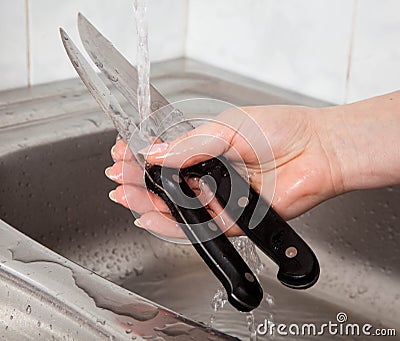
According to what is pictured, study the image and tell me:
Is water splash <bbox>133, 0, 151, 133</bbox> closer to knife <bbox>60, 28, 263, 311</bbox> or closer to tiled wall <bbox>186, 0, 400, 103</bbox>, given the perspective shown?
knife <bbox>60, 28, 263, 311</bbox>

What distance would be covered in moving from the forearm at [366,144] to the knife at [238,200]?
9 cm

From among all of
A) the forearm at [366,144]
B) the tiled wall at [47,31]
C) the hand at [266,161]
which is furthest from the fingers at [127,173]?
the tiled wall at [47,31]

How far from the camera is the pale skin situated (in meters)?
0.59

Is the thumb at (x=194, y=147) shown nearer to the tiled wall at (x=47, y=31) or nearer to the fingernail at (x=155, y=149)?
the fingernail at (x=155, y=149)

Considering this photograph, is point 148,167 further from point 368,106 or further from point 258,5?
point 258,5

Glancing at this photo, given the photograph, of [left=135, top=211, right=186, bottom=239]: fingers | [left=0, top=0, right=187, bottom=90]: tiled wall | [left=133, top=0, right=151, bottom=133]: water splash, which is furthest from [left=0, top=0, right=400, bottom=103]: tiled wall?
[left=135, top=211, right=186, bottom=239]: fingers

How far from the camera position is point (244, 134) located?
598 mm

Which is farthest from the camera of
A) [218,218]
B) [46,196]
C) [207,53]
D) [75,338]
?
[207,53]

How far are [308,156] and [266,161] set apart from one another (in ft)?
0.11

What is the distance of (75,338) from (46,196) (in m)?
0.35

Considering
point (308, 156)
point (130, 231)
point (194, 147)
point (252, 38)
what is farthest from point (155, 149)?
point (252, 38)

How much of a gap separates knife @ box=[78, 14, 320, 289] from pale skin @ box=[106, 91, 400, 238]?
35 millimetres

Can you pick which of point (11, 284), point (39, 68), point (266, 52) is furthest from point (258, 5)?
point (11, 284)

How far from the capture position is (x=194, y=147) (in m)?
0.56
